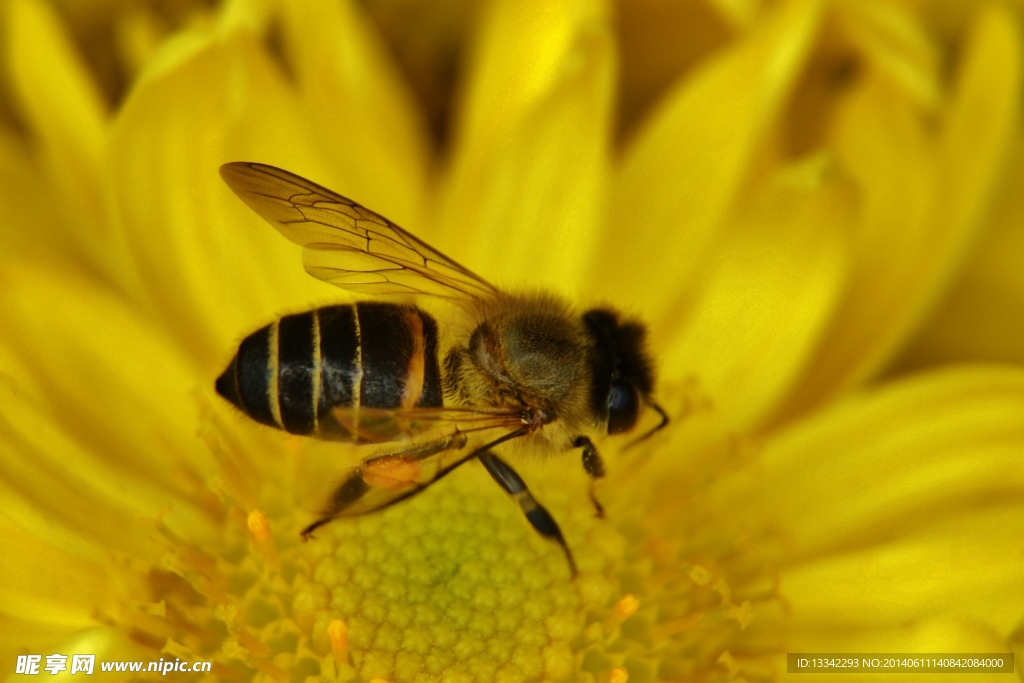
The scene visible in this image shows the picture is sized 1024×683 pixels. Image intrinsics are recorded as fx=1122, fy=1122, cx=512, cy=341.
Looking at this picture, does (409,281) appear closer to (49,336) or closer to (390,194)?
(390,194)

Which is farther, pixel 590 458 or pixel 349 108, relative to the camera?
pixel 349 108

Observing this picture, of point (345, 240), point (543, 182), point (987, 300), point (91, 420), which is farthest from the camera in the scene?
point (987, 300)

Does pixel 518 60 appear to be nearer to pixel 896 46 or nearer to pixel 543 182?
pixel 543 182

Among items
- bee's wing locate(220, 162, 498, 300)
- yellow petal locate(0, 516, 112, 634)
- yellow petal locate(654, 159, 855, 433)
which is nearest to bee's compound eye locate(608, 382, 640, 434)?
bee's wing locate(220, 162, 498, 300)

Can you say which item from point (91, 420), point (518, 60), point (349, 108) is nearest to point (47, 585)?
point (91, 420)

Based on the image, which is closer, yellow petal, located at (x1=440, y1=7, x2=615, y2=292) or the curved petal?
the curved petal

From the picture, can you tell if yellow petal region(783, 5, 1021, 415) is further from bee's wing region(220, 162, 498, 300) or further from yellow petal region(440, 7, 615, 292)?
bee's wing region(220, 162, 498, 300)
